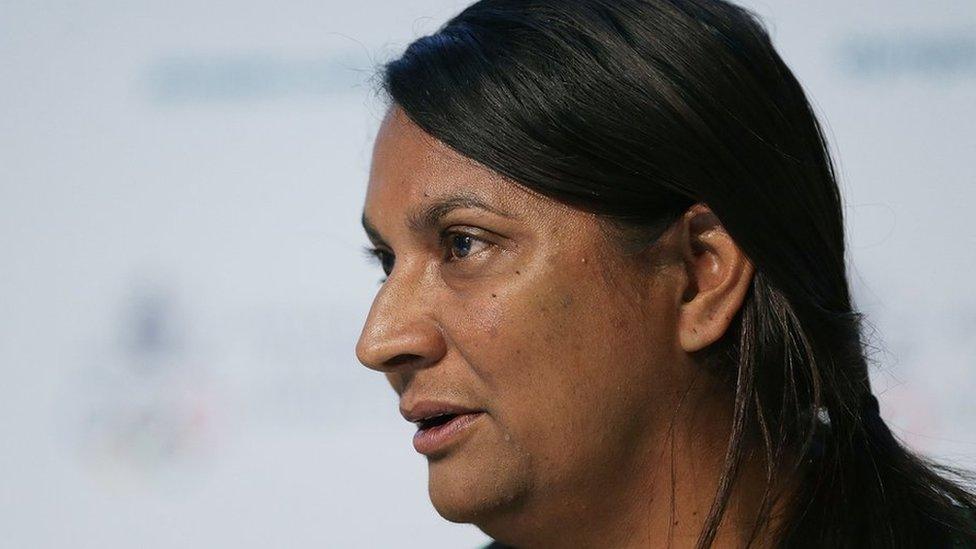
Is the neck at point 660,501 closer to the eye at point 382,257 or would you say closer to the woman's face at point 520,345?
the woman's face at point 520,345

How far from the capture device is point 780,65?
145 cm

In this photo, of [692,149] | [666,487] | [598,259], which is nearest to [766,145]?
[692,149]

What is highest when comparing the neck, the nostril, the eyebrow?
the eyebrow

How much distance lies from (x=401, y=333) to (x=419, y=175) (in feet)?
0.56

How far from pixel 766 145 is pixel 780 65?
122 millimetres

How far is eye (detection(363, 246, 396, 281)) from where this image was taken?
1.49 metres

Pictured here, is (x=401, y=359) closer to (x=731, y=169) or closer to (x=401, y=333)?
(x=401, y=333)

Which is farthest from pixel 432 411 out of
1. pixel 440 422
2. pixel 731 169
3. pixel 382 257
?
pixel 731 169

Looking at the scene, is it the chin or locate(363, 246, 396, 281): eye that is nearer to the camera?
the chin

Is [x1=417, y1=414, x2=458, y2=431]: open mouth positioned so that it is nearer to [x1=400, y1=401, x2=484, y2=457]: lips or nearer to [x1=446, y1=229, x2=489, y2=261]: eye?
[x1=400, y1=401, x2=484, y2=457]: lips

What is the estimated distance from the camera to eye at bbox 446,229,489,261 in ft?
4.45

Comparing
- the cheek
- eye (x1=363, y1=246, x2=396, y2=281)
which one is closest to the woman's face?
the cheek

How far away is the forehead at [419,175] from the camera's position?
1.33 m

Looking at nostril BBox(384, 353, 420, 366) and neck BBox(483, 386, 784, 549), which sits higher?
nostril BBox(384, 353, 420, 366)
